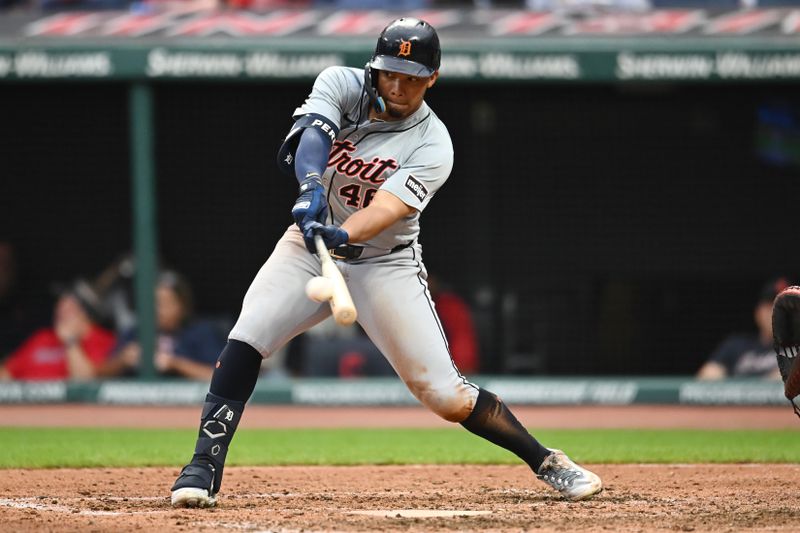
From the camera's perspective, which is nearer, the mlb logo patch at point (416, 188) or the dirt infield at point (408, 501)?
the dirt infield at point (408, 501)

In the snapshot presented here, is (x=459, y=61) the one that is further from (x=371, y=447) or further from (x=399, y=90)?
(x=399, y=90)

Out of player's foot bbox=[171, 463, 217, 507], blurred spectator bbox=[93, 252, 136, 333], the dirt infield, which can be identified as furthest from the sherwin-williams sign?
player's foot bbox=[171, 463, 217, 507]

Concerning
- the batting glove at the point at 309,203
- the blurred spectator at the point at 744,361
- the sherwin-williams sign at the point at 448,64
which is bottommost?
the blurred spectator at the point at 744,361

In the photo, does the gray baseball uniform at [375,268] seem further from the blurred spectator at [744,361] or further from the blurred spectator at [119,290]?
the blurred spectator at [119,290]

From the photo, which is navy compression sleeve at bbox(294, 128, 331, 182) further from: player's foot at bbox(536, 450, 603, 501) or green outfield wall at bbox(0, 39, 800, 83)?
green outfield wall at bbox(0, 39, 800, 83)

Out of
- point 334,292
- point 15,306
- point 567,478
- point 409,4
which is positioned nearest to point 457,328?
point 409,4

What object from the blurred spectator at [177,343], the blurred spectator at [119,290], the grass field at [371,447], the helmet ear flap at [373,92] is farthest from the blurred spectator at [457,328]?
the helmet ear flap at [373,92]

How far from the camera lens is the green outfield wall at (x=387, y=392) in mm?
8195

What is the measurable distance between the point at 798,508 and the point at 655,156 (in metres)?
Result: 5.57

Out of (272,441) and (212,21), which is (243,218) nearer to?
(212,21)

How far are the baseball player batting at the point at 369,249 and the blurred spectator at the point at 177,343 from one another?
14.4 feet

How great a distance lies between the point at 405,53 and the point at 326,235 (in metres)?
0.65

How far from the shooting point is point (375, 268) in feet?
13.5

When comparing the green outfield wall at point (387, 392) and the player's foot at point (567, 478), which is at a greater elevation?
the player's foot at point (567, 478)
